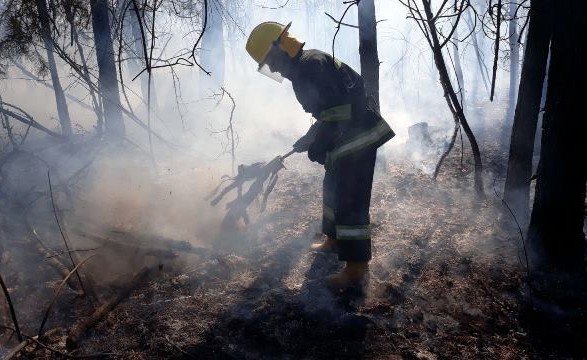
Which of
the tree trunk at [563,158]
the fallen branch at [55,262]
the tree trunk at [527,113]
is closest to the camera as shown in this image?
the tree trunk at [563,158]

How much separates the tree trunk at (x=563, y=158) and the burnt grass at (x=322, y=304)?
0.34 meters

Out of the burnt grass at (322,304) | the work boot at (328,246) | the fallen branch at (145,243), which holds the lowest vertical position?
the burnt grass at (322,304)

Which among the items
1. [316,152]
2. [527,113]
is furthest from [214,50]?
[316,152]

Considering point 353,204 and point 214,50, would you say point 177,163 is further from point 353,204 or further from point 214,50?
point 214,50

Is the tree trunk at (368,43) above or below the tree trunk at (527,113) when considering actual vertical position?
above

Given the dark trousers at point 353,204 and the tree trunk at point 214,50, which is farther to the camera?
the tree trunk at point 214,50

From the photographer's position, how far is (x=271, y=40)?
321cm

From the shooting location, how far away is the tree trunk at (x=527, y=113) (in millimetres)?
3920

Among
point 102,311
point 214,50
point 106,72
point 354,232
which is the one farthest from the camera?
point 214,50

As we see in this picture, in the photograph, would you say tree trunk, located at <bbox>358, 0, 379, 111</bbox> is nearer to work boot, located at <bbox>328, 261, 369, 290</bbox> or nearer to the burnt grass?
the burnt grass

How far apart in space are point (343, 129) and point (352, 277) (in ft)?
4.25

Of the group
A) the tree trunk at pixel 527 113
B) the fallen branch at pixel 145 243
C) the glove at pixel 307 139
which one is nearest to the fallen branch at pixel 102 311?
the fallen branch at pixel 145 243

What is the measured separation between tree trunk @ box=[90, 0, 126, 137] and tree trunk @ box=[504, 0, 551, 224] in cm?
701

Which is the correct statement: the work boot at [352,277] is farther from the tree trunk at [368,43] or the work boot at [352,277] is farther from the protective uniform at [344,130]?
the tree trunk at [368,43]
